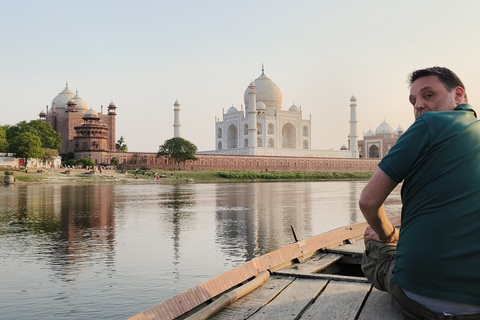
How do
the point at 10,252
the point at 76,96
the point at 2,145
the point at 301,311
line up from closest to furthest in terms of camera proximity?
the point at 301,311
the point at 10,252
the point at 2,145
the point at 76,96

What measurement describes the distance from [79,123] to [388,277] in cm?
5108

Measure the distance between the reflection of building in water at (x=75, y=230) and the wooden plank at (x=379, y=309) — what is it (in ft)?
14.1

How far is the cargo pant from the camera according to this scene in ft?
6.52

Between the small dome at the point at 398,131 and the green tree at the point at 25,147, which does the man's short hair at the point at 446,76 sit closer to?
the green tree at the point at 25,147

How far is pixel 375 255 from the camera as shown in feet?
8.43

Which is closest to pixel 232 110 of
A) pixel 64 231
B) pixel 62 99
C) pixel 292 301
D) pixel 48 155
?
pixel 62 99

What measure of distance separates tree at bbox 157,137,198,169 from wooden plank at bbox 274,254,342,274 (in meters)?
39.4

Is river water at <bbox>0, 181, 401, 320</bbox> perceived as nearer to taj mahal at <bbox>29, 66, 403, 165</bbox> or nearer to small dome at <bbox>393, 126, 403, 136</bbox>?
taj mahal at <bbox>29, 66, 403, 165</bbox>

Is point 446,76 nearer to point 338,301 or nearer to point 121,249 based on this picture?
point 338,301

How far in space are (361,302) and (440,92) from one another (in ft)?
3.83

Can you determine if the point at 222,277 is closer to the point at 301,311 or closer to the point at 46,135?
the point at 301,311

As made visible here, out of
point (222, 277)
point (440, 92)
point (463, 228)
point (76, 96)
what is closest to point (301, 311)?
point (222, 277)

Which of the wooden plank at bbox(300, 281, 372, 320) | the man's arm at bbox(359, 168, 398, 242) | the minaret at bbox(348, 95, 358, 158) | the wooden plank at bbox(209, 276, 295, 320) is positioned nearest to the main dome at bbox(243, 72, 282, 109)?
the minaret at bbox(348, 95, 358, 158)

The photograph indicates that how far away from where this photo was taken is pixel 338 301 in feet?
8.65
